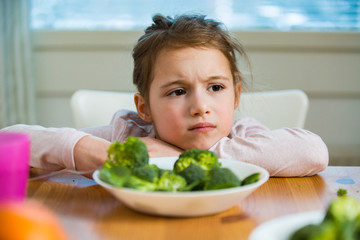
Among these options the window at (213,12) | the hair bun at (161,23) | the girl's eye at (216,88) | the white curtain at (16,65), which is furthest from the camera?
the window at (213,12)

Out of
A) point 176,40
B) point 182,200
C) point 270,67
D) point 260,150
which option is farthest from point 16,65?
point 182,200

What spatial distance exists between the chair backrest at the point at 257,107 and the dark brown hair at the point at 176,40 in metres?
0.27

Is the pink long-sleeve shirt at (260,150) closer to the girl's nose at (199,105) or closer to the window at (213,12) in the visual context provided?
the girl's nose at (199,105)

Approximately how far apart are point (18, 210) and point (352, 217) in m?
0.35

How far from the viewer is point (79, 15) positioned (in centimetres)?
281

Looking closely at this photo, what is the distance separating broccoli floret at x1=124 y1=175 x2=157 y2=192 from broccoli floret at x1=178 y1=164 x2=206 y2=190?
0.05 meters

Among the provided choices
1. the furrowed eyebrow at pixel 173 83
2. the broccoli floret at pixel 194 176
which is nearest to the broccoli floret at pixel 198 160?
the broccoli floret at pixel 194 176

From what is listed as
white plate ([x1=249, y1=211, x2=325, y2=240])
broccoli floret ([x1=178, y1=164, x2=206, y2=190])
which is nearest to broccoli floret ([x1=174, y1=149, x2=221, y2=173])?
broccoli floret ([x1=178, y1=164, x2=206, y2=190])

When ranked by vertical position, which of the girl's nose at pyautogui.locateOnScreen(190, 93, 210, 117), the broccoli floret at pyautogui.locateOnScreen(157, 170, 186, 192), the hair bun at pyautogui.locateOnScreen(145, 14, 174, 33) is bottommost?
the girl's nose at pyautogui.locateOnScreen(190, 93, 210, 117)

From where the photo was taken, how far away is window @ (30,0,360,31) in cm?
277

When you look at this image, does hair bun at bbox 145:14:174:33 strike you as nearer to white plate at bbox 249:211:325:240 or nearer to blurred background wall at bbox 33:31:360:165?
white plate at bbox 249:211:325:240

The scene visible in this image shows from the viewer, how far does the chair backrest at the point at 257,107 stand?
155 centimetres

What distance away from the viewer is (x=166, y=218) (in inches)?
24.7

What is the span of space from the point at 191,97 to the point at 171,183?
476 mm
